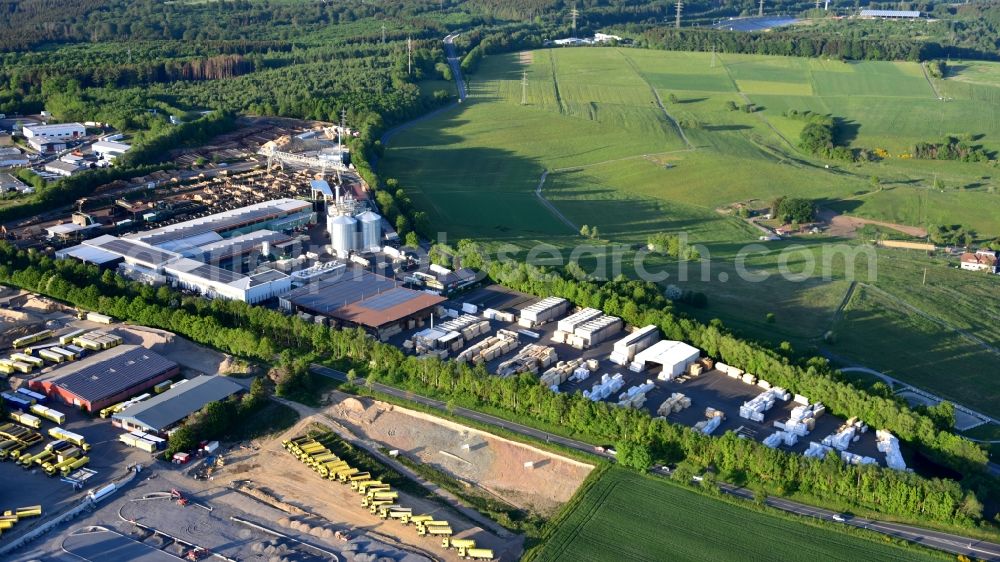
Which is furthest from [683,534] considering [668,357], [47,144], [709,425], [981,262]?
[47,144]

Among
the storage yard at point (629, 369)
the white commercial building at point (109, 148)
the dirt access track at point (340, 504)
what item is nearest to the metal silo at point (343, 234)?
the storage yard at point (629, 369)

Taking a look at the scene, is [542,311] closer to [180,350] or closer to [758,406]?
[758,406]

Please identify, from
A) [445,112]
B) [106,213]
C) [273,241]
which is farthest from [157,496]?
[445,112]

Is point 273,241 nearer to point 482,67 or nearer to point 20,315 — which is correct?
point 20,315

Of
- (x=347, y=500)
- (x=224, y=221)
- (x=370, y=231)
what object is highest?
(x=224, y=221)

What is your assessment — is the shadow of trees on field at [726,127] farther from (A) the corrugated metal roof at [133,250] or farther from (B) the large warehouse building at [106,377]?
(B) the large warehouse building at [106,377]

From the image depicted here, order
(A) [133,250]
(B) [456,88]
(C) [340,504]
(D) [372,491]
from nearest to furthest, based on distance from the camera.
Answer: (C) [340,504] → (D) [372,491] → (A) [133,250] → (B) [456,88]

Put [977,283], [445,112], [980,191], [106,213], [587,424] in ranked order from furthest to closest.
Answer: [445,112]
[980,191]
[106,213]
[977,283]
[587,424]
